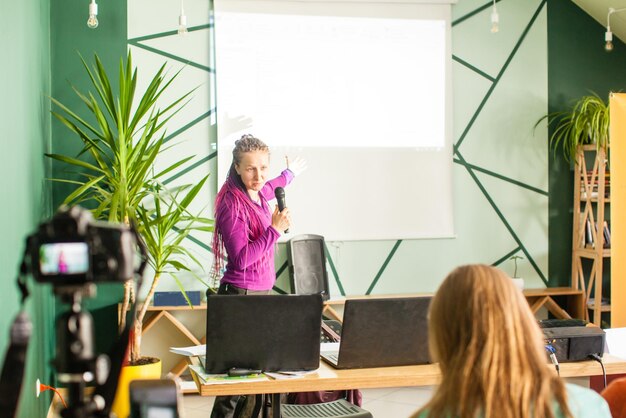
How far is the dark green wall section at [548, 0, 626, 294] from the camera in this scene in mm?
5664

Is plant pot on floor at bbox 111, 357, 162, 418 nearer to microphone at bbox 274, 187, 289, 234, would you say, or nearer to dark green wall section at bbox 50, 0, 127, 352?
dark green wall section at bbox 50, 0, 127, 352

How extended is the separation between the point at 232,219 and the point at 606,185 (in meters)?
3.43

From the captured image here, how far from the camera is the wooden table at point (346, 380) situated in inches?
95.1

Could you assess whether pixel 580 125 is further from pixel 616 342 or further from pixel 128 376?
pixel 128 376

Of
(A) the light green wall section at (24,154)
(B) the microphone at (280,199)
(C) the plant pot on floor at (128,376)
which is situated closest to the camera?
(A) the light green wall section at (24,154)

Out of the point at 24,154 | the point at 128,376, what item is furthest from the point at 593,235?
the point at 24,154

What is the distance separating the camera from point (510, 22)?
18.4 ft

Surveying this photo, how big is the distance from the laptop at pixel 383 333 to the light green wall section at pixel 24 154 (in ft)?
4.22

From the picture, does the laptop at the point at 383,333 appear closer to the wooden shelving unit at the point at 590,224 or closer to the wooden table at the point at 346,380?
the wooden table at the point at 346,380

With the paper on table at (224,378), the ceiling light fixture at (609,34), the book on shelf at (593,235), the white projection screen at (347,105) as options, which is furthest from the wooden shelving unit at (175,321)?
the ceiling light fixture at (609,34)

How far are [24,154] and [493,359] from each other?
9.70ft

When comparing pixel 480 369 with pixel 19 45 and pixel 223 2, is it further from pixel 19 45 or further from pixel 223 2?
pixel 223 2

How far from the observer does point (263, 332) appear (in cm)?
243

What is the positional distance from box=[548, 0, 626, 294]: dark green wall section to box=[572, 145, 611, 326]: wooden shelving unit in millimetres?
109
